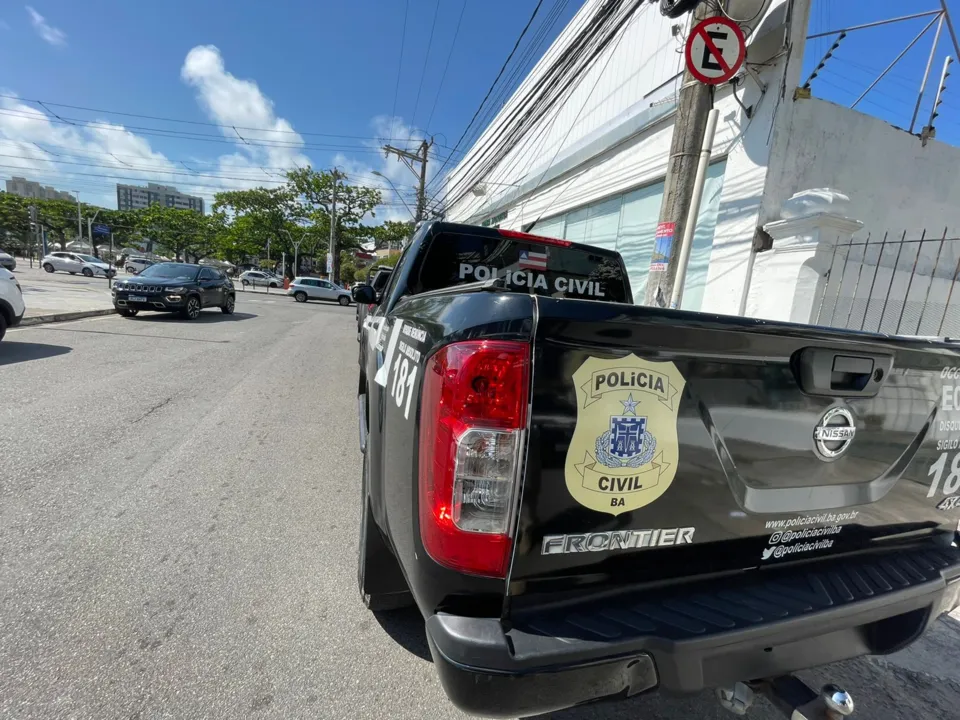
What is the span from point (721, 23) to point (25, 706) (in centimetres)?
670

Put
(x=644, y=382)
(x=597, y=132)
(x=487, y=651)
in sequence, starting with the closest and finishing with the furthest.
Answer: (x=487, y=651) < (x=644, y=382) < (x=597, y=132)

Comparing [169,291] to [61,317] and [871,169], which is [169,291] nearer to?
[61,317]

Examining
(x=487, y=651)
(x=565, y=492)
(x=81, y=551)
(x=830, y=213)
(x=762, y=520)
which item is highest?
(x=830, y=213)

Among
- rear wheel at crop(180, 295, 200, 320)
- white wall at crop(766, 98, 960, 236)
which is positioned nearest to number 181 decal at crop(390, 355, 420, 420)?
white wall at crop(766, 98, 960, 236)

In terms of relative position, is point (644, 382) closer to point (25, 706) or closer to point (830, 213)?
point (25, 706)

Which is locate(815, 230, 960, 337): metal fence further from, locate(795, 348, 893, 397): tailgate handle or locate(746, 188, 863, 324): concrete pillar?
locate(795, 348, 893, 397): tailgate handle

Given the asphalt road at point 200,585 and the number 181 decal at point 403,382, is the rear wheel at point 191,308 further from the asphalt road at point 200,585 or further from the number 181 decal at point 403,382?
the number 181 decal at point 403,382

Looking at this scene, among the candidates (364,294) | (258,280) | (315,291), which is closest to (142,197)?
(258,280)

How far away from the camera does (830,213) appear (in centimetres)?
509

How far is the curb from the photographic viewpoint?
29.3 ft

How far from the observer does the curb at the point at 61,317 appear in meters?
8.95

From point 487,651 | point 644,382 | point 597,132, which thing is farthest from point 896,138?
point 487,651

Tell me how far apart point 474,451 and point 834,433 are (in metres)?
1.25

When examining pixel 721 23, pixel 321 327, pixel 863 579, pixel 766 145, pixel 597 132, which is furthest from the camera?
pixel 321 327
